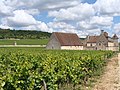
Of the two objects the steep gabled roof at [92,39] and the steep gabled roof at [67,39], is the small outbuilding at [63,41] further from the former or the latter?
the steep gabled roof at [92,39]

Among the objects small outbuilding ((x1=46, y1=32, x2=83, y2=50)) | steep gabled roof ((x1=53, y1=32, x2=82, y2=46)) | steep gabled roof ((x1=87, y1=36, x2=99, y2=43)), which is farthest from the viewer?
steep gabled roof ((x1=87, y1=36, x2=99, y2=43))

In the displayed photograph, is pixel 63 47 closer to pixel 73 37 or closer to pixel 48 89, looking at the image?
pixel 73 37

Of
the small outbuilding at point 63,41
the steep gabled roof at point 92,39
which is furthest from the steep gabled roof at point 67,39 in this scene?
the steep gabled roof at point 92,39

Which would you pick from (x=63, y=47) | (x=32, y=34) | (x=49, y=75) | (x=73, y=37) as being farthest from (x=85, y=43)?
(x=49, y=75)

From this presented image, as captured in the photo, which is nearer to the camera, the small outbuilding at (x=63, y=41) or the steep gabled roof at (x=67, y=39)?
the small outbuilding at (x=63, y=41)

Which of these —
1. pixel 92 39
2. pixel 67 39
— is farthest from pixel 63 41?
pixel 92 39

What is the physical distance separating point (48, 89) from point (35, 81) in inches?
31.5

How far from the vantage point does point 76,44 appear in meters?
79.7

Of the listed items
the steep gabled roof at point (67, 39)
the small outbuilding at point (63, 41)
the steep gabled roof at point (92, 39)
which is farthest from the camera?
the steep gabled roof at point (92, 39)

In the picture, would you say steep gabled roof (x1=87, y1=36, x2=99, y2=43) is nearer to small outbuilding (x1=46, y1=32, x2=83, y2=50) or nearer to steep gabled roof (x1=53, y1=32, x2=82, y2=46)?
steep gabled roof (x1=53, y1=32, x2=82, y2=46)

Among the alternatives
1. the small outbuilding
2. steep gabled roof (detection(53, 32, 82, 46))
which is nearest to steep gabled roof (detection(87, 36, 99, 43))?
steep gabled roof (detection(53, 32, 82, 46))

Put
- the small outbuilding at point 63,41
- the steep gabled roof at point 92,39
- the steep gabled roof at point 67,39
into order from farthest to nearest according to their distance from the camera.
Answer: the steep gabled roof at point 92,39 < the steep gabled roof at point 67,39 < the small outbuilding at point 63,41

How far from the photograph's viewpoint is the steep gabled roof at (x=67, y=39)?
246 ft

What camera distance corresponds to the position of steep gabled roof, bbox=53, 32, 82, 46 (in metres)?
75.0
